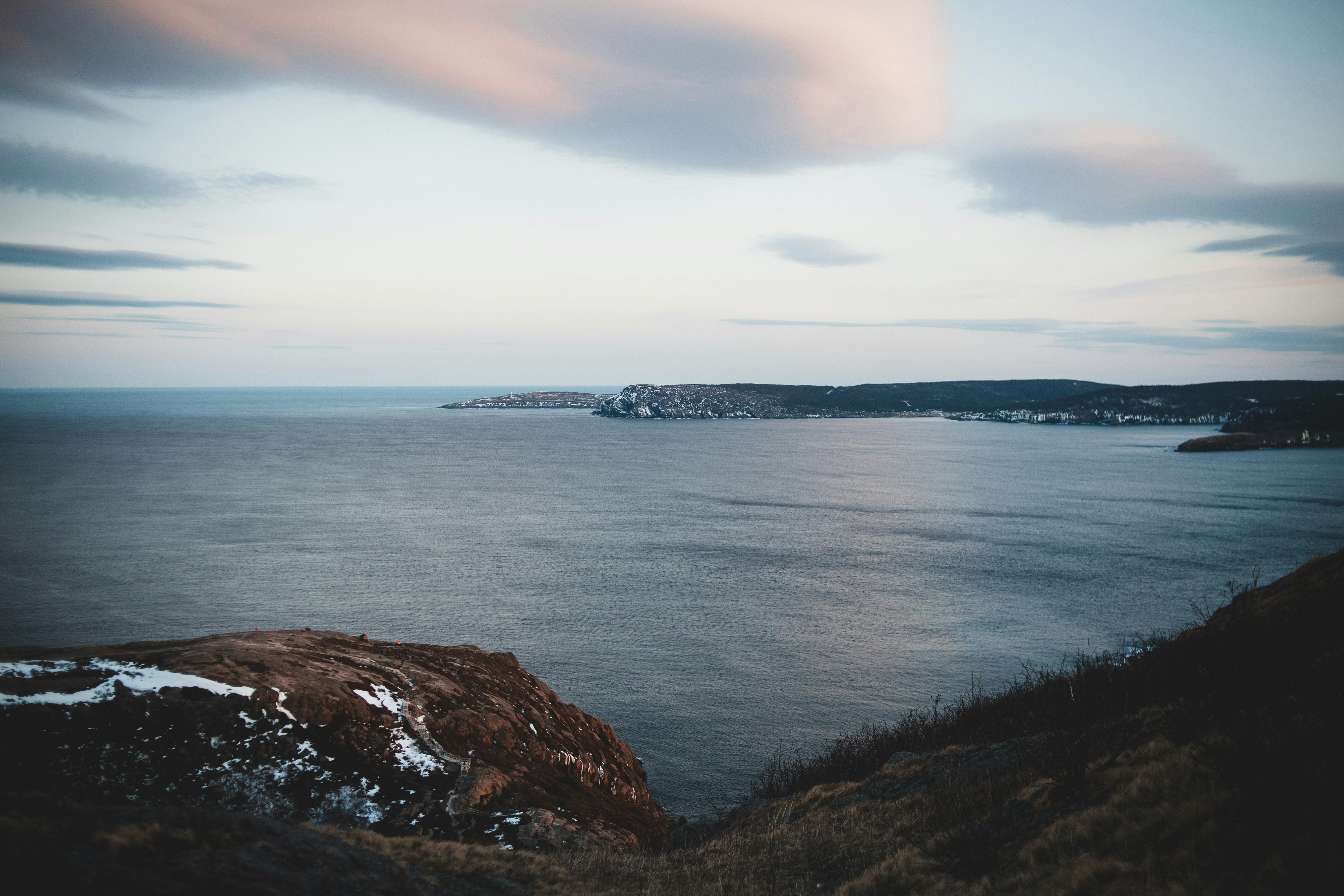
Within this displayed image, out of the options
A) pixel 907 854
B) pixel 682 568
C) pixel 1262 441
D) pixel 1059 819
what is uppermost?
pixel 1262 441

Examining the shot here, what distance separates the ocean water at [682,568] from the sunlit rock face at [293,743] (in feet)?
34.1

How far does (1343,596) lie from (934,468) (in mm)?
114074

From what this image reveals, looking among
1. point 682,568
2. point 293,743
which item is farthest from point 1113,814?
point 682,568

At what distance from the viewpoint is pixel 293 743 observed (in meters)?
15.5

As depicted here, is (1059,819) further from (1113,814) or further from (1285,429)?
(1285,429)

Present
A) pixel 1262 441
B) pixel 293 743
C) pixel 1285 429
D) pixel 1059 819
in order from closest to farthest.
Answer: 1. pixel 1059 819
2. pixel 293 743
3. pixel 1262 441
4. pixel 1285 429

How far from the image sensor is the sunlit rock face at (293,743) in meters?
13.7

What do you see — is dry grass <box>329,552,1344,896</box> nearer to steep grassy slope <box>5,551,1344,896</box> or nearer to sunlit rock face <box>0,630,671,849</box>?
steep grassy slope <box>5,551,1344,896</box>

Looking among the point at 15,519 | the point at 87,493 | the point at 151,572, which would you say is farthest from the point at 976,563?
the point at 87,493

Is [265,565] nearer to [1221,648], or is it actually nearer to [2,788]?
[2,788]

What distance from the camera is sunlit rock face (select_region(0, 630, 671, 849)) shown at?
13711mm

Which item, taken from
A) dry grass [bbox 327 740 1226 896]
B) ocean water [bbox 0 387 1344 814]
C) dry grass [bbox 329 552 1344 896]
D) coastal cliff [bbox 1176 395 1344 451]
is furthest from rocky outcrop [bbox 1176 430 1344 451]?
dry grass [bbox 327 740 1226 896]

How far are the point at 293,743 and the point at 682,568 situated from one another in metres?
42.7

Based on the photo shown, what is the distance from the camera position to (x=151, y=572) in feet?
171
